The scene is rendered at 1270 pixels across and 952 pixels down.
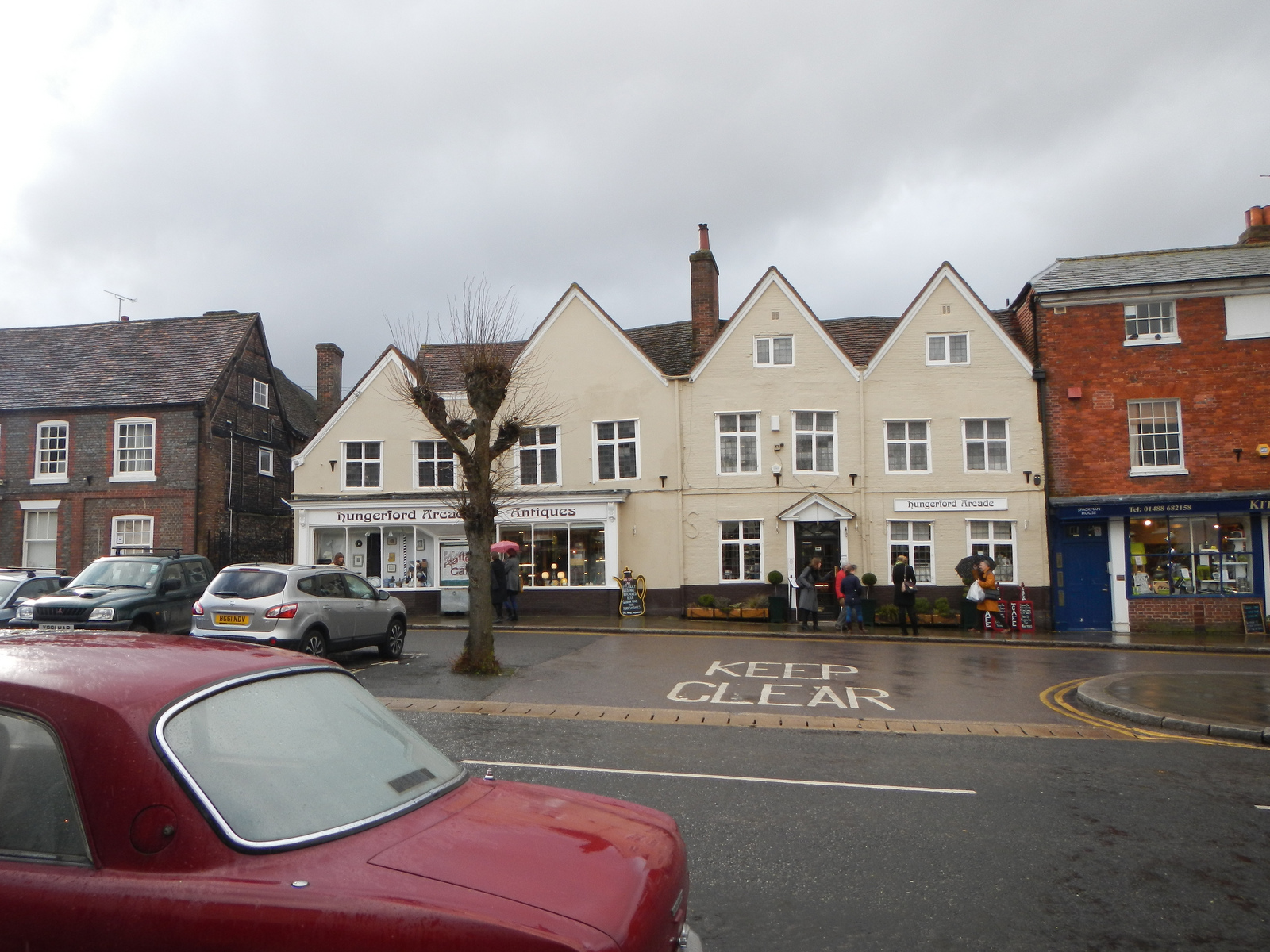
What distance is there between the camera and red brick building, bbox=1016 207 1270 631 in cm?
2377

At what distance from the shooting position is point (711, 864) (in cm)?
562

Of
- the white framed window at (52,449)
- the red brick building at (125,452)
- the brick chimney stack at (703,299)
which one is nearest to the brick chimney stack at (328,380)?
the red brick building at (125,452)

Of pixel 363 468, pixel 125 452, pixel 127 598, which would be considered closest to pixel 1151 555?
pixel 363 468

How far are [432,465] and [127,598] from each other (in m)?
12.9

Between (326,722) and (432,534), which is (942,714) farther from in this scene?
(432,534)

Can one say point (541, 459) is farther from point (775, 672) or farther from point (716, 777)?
point (716, 777)

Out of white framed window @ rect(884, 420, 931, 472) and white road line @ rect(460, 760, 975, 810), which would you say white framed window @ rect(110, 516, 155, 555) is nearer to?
white framed window @ rect(884, 420, 931, 472)

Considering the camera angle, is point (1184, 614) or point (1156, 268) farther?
point (1156, 268)

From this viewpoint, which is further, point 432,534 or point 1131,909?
point 432,534

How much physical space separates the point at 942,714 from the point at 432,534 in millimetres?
19358

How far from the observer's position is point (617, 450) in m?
27.2

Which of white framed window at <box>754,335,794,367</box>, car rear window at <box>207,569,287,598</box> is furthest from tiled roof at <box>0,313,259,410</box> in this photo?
white framed window at <box>754,335,794,367</box>

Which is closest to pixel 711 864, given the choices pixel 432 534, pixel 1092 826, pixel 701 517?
pixel 1092 826

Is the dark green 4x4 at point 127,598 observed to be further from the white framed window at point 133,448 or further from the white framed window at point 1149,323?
the white framed window at point 1149,323
